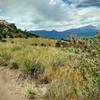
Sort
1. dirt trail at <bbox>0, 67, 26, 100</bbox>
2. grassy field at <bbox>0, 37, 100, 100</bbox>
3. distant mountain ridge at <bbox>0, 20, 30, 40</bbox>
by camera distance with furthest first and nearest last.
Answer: distant mountain ridge at <bbox>0, 20, 30, 40</bbox>
dirt trail at <bbox>0, 67, 26, 100</bbox>
grassy field at <bbox>0, 37, 100, 100</bbox>

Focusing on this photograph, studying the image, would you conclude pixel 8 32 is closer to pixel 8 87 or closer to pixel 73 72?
pixel 8 87

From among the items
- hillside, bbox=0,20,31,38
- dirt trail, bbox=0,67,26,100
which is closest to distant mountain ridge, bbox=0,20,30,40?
hillside, bbox=0,20,31,38

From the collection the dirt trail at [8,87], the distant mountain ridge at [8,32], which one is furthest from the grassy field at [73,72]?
the distant mountain ridge at [8,32]

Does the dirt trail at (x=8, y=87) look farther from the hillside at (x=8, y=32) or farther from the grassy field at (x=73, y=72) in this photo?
the hillside at (x=8, y=32)

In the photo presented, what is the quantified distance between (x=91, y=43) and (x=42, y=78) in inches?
167

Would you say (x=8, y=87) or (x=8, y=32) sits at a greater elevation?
(x=8, y=87)

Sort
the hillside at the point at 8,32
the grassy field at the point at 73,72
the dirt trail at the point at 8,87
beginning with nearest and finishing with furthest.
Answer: the grassy field at the point at 73,72 → the dirt trail at the point at 8,87 → the hillside at the point at 8,32

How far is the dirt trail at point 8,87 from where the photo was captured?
11.3 m

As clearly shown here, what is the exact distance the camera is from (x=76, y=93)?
32.0ft

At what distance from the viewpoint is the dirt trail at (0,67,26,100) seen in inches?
Result: 443

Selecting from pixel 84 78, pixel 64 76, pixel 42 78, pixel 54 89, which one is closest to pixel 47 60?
pixel 42 78

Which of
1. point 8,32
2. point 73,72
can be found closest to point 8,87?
point 73,72

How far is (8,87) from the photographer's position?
12.7m

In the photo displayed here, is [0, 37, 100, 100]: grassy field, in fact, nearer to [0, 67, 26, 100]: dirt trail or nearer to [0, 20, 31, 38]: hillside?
[0, 67, 26, 100]: dirt trail
